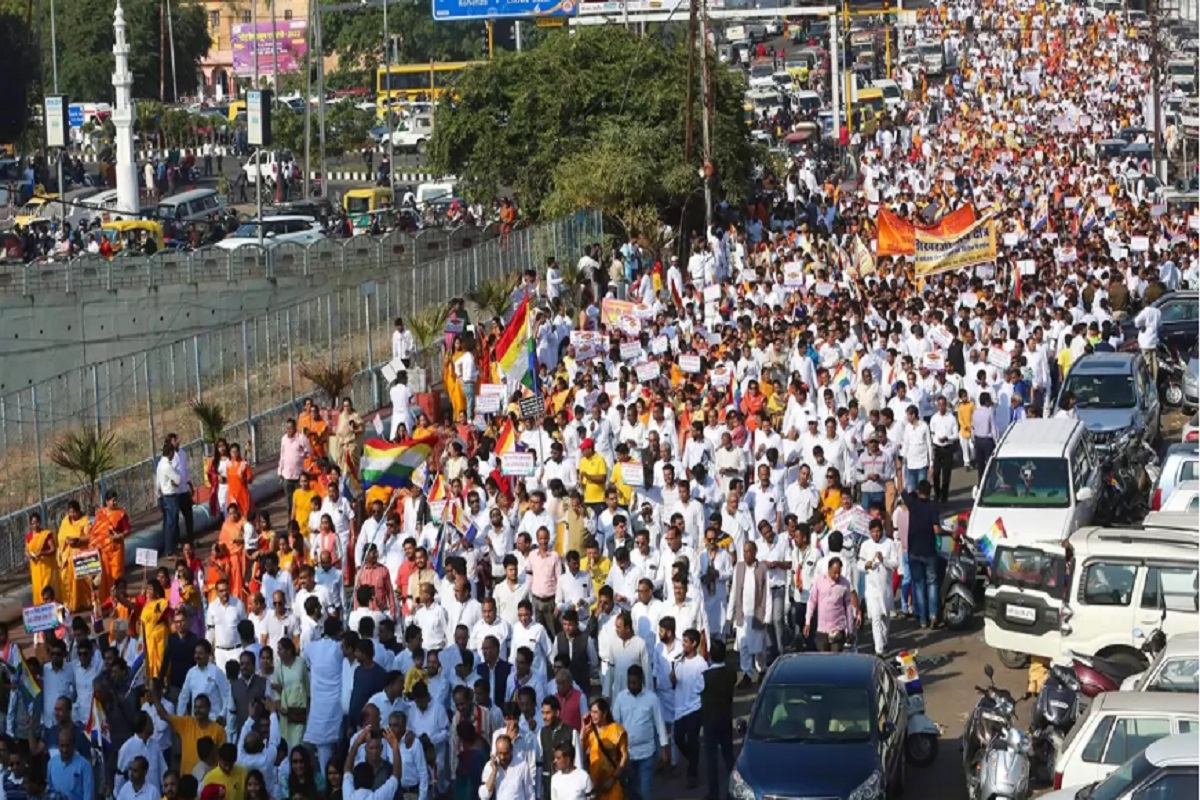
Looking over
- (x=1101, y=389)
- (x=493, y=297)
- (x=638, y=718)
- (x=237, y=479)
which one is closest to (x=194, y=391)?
(x=493, y=297)

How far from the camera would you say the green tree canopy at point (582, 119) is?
149 ft

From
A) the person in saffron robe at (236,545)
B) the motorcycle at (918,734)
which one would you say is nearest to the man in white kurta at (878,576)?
the motorcycle at (918,734)

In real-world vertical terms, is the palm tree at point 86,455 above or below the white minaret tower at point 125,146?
below

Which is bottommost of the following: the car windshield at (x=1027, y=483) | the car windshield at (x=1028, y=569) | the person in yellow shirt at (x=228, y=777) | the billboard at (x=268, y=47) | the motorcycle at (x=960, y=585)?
the motorcycle at (x=960, y=585)

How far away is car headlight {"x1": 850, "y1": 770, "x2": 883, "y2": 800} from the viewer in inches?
602

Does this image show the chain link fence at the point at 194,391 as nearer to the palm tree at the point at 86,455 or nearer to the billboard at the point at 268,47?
the palm tree at the point at 86,455

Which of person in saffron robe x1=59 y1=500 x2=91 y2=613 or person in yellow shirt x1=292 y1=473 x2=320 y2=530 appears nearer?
person in saffron robe x1=59 y1=500 x2=91 y2=613

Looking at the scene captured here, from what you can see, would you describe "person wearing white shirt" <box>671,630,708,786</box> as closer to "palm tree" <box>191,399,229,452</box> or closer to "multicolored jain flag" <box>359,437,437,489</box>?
"multicolored jain flag" <box>359,437,437,489</box>

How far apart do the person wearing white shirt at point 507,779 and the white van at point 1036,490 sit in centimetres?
765

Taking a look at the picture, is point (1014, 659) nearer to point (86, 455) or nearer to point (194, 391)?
point (86, 455)

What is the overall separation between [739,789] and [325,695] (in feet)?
10.4

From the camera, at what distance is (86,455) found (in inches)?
1046

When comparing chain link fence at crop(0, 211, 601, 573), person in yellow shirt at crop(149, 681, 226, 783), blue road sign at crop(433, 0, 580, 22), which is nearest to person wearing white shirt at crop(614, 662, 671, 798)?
person in yellow shirt at crop(149, 681, 226, 783)

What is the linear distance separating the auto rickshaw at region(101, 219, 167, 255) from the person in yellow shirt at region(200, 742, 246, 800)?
35.7 m
